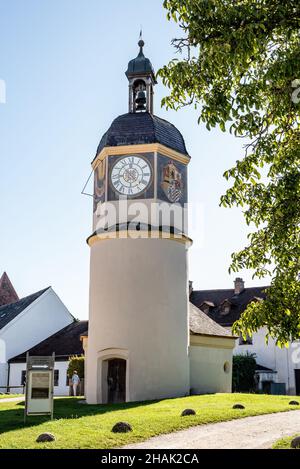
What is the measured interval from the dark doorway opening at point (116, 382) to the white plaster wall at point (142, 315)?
0.67 meters

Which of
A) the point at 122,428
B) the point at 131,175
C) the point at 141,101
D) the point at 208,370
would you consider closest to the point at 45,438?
the point at 122,428

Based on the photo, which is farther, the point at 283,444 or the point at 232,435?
the point at 232,435

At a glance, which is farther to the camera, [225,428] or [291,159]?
[225,428]

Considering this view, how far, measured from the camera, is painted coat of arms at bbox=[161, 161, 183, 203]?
76.7 ft

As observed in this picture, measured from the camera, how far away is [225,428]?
13.0 meters

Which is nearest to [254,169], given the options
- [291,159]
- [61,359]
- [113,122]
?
[291,159]

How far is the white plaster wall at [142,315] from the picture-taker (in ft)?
71.2

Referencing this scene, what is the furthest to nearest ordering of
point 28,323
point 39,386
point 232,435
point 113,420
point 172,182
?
point 28,323 < point 172,182 < point 39,386 < point 113,420 < point 232,435

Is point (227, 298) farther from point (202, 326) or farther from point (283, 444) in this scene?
point (283, 444)

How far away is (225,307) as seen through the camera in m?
46.7

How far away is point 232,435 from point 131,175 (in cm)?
1341

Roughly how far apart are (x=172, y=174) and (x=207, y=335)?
23.9 ft

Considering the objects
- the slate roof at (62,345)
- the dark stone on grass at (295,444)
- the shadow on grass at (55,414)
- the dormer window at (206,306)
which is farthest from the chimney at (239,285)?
the dark stone on grass at (295,444)
